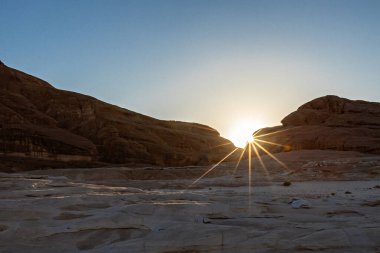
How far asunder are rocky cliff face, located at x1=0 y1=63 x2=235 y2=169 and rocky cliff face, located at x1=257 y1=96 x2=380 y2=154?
1239 centimetres

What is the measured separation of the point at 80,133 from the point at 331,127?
A: 120ft

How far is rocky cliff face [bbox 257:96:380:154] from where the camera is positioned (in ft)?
163

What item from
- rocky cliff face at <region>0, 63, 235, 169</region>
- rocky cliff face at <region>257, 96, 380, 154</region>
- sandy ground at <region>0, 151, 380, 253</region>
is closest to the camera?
sandy ground at <region>0, 151, 380, 253</region>

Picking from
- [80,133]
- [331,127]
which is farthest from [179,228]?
[80,133]

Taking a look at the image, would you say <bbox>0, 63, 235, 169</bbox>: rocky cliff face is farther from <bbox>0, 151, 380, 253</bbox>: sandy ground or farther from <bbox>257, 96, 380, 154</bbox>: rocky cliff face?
<bbox>0, 151, 380, 253</bbox>: sandy ground

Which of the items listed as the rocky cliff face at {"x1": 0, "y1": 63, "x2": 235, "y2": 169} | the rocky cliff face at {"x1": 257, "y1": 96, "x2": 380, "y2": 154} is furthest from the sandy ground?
the rocky cliff face at {"x1": 0, "y1": 63, "x2": 235, "y2": 169}

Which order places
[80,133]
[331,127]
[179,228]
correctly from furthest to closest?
1. [80,133]
2. [331,127]
3. [179,228]

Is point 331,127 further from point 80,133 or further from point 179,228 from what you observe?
point 179,228

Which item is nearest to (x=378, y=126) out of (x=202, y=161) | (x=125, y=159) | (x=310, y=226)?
(x=202, y=161)

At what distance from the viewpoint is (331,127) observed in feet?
189

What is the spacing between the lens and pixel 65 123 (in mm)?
67562

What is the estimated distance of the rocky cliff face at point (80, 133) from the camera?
54781mm

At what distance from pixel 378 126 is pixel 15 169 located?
4583 centimetres

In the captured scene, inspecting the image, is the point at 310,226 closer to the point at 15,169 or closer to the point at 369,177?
the point at 369,177
